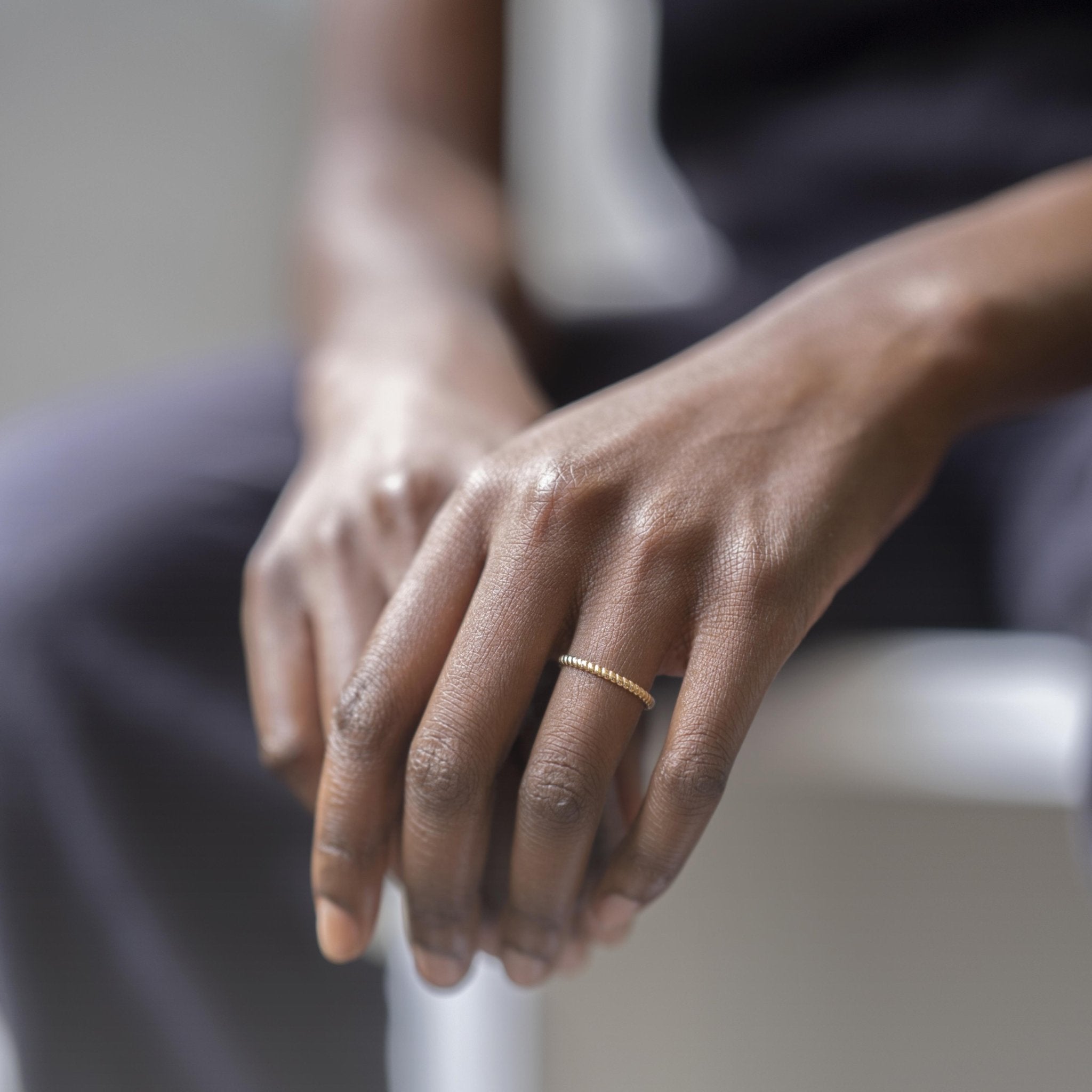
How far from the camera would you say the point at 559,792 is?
31 centimetres

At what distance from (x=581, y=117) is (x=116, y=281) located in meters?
0.66

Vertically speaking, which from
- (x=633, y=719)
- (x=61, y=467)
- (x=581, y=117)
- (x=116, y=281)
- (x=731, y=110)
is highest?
(x=581, y=117)

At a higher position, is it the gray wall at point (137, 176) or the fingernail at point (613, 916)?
the gray wall at point (137, 176)

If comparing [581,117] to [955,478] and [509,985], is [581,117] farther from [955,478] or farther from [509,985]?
[509,985]

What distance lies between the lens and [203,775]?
52cm

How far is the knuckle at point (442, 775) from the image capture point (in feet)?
1.05

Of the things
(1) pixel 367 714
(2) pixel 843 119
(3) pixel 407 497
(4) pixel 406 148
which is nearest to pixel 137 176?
(4) pixel 406 148

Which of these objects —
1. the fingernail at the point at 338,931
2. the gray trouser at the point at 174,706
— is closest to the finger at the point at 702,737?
the fingernail at the point at 338,931

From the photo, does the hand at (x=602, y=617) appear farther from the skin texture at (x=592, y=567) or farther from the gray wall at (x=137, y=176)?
the gray wall at (x=137, y=176)

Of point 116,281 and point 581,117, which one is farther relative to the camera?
point 581,117

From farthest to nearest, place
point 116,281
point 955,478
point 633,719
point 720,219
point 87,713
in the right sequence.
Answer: point 116,281 → point 720,219 → point 955,478 → point 87,713 → point 633,719

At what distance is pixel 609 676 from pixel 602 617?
19 mm

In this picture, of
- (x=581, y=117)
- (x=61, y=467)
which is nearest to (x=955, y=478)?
(x=61, y=467)

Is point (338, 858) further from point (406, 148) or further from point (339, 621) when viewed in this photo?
point (406, 148)
